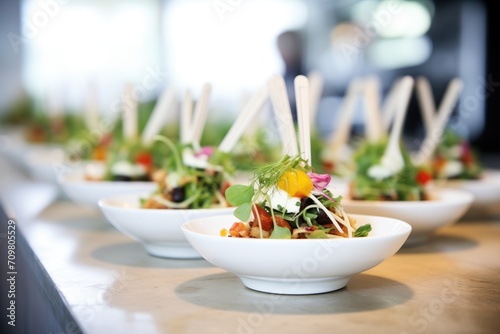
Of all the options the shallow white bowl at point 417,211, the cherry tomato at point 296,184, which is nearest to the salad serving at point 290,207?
the cherry tomato at point 296,184

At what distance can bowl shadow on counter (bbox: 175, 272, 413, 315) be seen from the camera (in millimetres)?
1322

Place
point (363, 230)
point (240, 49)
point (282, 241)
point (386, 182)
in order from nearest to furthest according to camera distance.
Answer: point (282, 241), point (363, 230), point (386, 182), point (240, 49)

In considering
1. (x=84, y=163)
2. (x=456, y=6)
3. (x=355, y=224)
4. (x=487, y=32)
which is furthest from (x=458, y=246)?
(x=456, y=6)

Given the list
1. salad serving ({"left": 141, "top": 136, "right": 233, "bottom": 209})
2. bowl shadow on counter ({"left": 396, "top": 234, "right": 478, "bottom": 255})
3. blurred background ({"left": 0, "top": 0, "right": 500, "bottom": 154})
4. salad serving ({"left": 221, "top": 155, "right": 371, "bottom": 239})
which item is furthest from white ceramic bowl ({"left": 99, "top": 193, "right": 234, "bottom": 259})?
blurred background ({"left": 0, "top": 0, "right": 500, "bottom": 154})

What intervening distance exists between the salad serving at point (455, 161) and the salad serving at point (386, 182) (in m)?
0.45

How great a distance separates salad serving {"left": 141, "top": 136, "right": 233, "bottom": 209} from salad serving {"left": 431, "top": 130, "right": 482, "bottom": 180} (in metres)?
0.99

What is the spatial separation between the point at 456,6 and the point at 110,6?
681cm

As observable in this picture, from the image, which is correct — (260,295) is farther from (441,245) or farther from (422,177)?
(422,177)

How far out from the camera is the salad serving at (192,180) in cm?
195

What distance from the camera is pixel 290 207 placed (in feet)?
4.77

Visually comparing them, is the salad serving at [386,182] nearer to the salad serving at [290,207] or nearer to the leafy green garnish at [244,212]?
the salad serving at [290,207]

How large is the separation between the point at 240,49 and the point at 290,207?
9.19m

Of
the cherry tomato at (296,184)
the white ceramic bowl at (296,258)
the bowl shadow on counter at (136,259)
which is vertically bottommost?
the bowl shadow on counter at (136,259)

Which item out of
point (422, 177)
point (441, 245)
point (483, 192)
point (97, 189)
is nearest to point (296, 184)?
point (441, 245)
